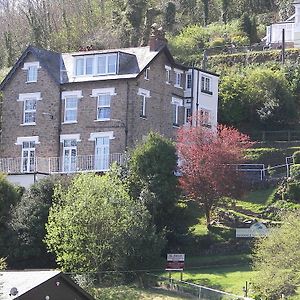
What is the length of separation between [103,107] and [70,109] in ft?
8.68

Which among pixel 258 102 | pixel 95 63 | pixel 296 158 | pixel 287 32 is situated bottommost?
pixel 296 158

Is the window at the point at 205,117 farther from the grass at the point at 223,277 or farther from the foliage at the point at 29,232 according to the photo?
the grass at the point at 223,277

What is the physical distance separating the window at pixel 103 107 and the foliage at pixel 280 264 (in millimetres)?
21950

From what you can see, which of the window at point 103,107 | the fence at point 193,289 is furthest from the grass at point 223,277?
the window at point 103,107

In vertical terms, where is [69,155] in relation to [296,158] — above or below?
below

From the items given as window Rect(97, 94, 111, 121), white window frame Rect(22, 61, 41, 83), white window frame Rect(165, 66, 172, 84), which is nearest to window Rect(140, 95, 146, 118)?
window Rect(97, 94, 111, 121)

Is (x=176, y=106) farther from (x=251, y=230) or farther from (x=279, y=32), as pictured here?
(x=279, y=32)

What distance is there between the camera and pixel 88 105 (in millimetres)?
70062

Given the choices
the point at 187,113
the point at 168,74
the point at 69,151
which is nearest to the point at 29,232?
the point at 69,151

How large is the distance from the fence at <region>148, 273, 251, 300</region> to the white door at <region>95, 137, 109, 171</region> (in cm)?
1489

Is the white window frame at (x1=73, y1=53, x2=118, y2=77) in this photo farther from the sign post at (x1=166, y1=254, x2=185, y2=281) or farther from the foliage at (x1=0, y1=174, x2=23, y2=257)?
the sign post at (x1=166, y1=254, x2=185, y2=281)

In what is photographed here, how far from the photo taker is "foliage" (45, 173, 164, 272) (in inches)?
2167

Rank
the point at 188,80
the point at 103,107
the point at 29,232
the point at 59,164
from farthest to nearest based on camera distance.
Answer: the point at 188,80
the point at 59,164
the point at 103,107
the point at 29,232

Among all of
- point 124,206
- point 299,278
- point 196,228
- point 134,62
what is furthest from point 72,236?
point 134,62
